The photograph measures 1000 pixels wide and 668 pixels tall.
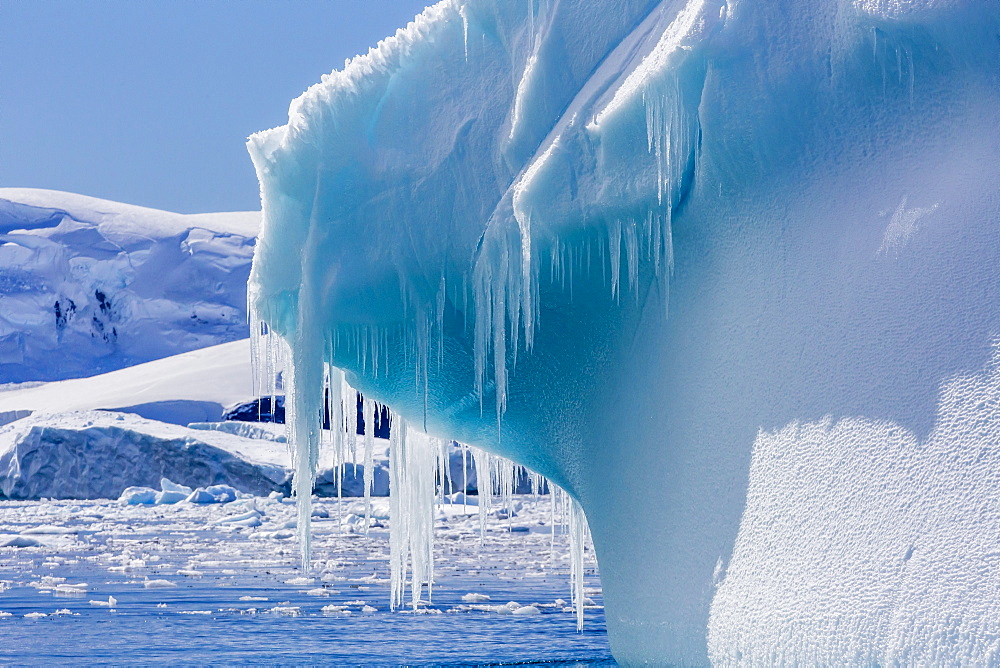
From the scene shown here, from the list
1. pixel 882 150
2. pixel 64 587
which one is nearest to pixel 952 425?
pixel 882 150

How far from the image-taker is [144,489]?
21109 mm

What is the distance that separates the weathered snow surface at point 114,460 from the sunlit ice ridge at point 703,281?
726 inches

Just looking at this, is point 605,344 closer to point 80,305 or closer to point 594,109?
point 594,109

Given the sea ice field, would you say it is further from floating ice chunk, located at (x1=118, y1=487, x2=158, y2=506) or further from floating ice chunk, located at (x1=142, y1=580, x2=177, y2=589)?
floating ice chunk, located at (x1=118, y1=487, x2=158, y2=506)

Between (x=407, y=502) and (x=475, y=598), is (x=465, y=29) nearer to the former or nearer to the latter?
(x=407, y=502)

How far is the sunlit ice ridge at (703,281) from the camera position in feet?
11.1

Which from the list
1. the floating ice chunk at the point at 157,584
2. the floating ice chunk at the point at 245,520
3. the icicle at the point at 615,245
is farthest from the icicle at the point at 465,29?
the floating ice chunk at the point at 245,520

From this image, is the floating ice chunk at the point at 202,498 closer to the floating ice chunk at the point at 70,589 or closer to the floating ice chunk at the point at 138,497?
the floating ice chunk at the point at 138,497

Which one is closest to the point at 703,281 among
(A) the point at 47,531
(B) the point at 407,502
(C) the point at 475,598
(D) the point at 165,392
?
(B) the point at 407,502

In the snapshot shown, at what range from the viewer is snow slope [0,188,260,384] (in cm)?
5203

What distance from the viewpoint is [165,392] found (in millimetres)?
35594

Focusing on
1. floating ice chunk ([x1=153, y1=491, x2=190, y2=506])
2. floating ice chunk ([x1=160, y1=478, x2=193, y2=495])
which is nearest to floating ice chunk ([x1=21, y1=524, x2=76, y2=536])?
floating ice chunk ([x1=153, y1=491, x2=190, y2=506])

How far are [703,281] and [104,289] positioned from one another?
53813 mm

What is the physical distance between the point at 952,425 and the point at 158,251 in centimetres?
5684
